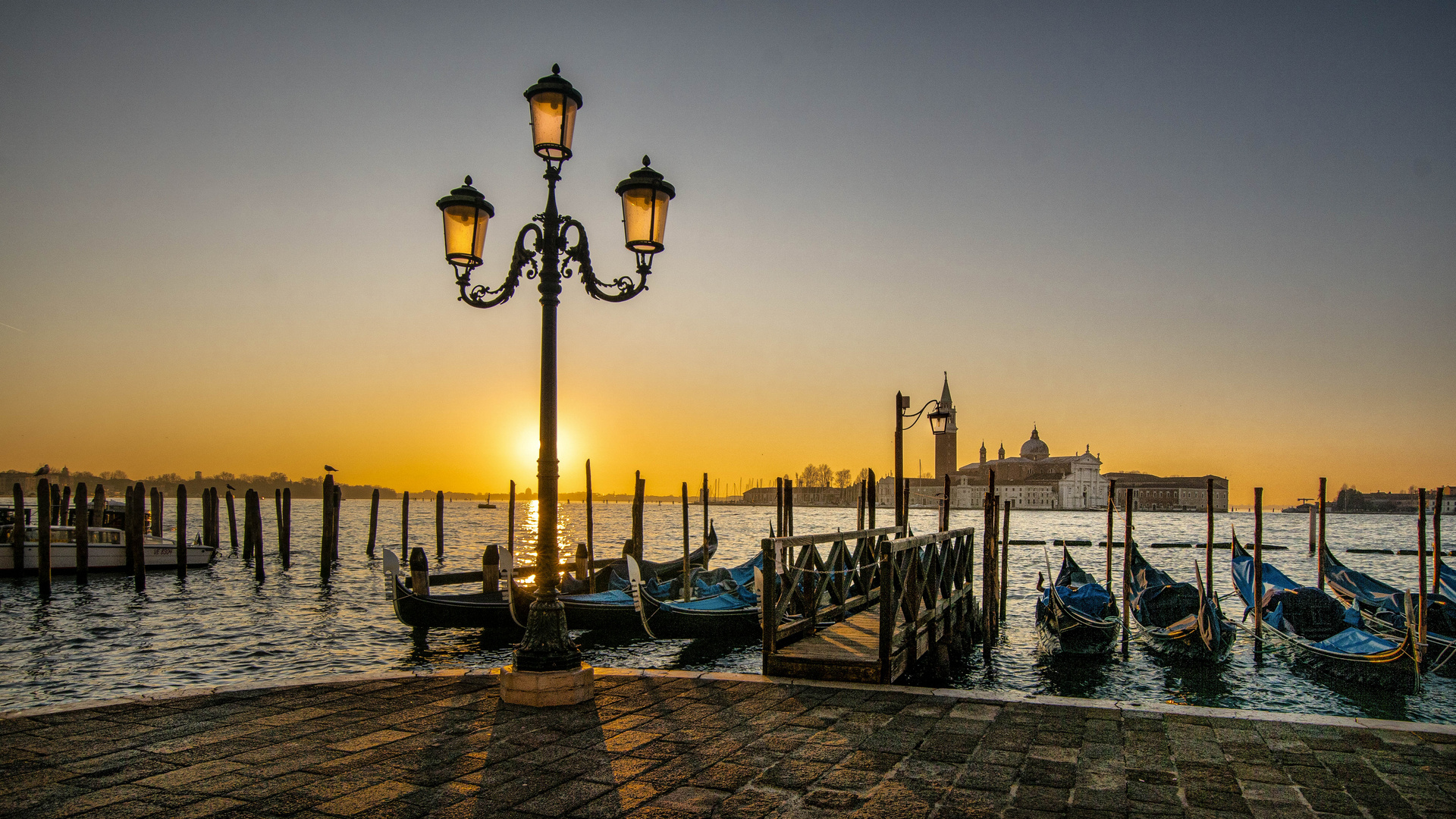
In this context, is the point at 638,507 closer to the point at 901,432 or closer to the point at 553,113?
the point at 901,432

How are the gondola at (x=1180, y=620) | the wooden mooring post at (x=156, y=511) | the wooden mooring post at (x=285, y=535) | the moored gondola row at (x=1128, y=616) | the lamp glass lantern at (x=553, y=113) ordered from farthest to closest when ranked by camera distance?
the wooden mooring post at (x=156, y=511) → the wooden mooring post at (x=285, y=535) → the gondola at (x=1180, y=620) → the moored gondola row at (x=1128, y=616) → the lamp glass lantern at (x=553, y=113)

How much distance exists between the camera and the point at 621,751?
430 centimetres

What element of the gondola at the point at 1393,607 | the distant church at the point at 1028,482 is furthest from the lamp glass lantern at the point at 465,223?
the distant church at the point at 1028,482

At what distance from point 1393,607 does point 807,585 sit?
38.2ft

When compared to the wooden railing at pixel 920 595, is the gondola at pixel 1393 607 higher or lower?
lower

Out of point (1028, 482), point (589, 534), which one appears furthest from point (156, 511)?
point (1028, 482)

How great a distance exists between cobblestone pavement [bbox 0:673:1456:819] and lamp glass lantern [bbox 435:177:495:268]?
2.93 meters

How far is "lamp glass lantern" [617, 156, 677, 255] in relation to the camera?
220 inches

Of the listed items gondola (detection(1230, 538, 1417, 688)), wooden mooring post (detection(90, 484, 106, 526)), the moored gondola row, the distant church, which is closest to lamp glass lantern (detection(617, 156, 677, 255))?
the moored gondola row

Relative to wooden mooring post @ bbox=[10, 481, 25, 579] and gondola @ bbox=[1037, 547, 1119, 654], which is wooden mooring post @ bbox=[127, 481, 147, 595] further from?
gondola @ bbox=[1037, 547, 1119, 654]

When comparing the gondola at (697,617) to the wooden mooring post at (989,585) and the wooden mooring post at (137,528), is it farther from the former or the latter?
the wooden mooring post at (137,528)

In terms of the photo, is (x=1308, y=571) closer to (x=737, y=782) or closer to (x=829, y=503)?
(x=737, y=782)

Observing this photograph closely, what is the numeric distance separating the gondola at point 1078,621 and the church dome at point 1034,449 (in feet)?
439

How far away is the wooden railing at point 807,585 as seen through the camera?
6.96 metres
